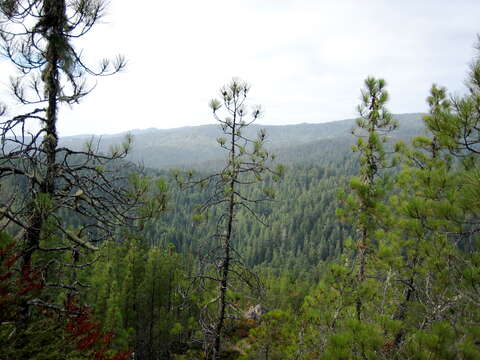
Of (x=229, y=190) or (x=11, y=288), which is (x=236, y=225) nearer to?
(x=229, y=190)

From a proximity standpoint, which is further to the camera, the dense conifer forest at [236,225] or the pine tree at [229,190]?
A: the pine tree at [229,190]

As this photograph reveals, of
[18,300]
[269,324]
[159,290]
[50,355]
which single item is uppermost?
[18,300]

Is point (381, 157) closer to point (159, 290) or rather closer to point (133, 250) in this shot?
point (133, 250)

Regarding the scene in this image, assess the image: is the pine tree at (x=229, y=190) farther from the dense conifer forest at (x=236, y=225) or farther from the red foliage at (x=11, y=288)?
the red foliage at (x=11, y=288)

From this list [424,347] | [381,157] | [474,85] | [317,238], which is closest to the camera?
[424,347]

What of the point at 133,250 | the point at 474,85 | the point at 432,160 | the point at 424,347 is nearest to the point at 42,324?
the point at 424,347

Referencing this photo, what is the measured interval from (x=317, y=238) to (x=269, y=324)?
84.5 m

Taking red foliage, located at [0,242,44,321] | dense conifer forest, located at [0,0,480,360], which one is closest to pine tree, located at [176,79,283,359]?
dense conifer forest, located at [0,0,480,360]

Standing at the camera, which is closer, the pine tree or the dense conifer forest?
the dense conifer forest

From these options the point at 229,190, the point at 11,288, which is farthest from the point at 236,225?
the point at 11,288

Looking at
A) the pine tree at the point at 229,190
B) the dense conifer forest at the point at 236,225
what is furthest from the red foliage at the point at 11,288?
the pine tree at the point at 229,190

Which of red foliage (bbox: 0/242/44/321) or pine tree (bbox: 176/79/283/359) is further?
pine tree (bbox: 176/79/283/359)

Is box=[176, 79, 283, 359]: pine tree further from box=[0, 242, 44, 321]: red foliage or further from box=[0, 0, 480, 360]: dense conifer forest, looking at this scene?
box=[0, 242, 44, 321]: red foliage

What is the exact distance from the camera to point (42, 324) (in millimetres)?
2729
